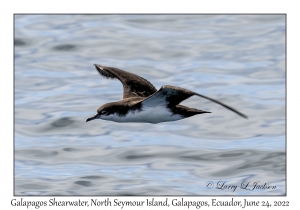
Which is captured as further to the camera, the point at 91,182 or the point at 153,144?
the point at 153,144

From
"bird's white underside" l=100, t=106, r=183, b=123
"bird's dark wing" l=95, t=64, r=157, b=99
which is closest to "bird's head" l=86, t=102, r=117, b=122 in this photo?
"bird's white underside" l=100, t=106, r=183, b=123

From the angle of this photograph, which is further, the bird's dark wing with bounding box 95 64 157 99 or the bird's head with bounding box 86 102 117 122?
the bird's dark wing with bounding box 95 64 157 99

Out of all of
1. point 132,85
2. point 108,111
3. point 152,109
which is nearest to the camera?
point 152,109

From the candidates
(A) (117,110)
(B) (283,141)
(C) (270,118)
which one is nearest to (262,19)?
(C) (270,118)

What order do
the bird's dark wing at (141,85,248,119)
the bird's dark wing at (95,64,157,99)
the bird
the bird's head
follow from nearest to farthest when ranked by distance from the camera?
the bird's dark wing at (141,85,248,119)
the bird
the bird's head
the bird's dark wing at (95,64,157,99)

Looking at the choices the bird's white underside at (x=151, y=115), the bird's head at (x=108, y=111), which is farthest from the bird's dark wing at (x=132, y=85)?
the bird's white underside at (x=151, y=115)

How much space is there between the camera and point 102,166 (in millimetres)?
15383

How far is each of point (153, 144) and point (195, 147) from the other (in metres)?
0.95

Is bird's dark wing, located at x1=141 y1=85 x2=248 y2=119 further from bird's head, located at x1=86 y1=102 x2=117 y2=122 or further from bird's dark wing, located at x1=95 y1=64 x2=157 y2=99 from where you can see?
bird's dark wing, located at x1=95 y1=64 x2=157 y2=99

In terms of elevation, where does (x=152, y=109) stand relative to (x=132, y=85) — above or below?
below

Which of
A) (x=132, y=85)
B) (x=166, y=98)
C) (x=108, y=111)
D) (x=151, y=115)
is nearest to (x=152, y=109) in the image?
(x=151, y=115)

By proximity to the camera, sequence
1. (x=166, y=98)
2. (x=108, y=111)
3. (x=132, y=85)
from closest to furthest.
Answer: (x=166, y=98)
(x=108, y=111)
(x=132, y=85)

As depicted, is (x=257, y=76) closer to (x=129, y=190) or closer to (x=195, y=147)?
(x=195, y=147)

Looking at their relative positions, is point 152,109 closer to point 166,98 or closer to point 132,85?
point 166,98
